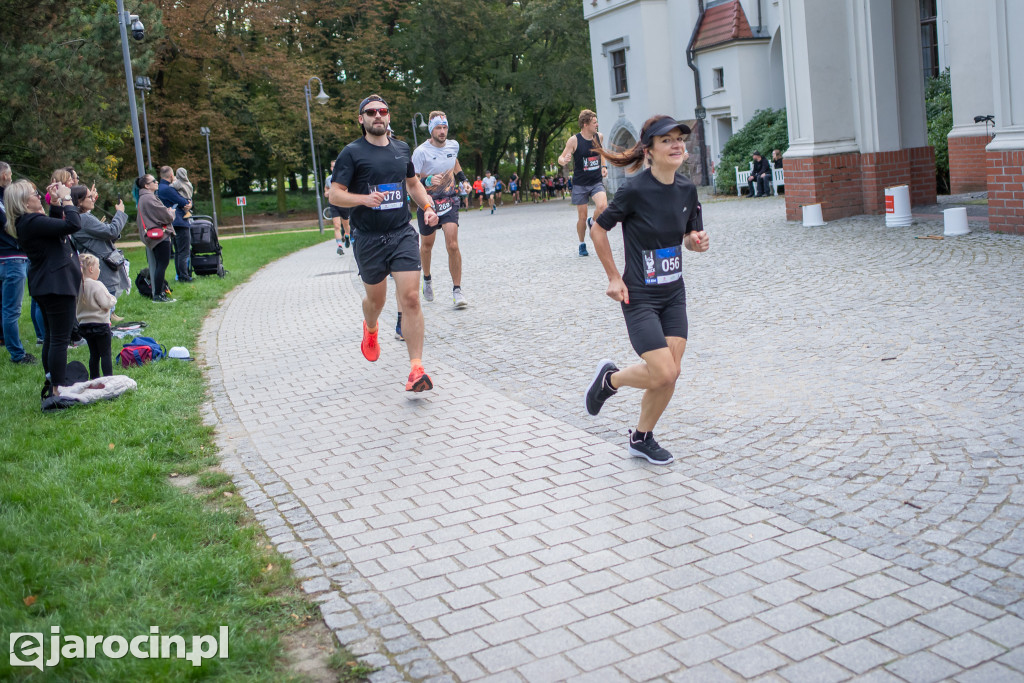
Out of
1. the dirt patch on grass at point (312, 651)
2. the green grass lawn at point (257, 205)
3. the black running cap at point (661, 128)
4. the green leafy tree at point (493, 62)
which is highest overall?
the green leafy tree at point (493, 62)

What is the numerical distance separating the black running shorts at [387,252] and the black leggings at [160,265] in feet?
26.1

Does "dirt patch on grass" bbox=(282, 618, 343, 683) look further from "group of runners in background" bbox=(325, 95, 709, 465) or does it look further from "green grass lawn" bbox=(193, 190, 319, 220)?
"green grass lawn" bbox=(193, 190, 319, 220)

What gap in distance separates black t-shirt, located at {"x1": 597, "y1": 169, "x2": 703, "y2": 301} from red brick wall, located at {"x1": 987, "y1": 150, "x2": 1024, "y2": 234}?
902cm

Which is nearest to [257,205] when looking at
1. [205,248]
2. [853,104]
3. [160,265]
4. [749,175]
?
[749,175]

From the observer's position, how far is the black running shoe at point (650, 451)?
18.4ft

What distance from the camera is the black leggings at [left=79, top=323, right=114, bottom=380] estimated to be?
27.8 ft

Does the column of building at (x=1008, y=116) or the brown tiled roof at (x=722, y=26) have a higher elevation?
the brown tiled roof at (x=722, y=26)

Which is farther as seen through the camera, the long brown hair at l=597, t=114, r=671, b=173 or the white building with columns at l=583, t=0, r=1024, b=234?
the white building with columns at l=583, t=0, r=1024, b=234

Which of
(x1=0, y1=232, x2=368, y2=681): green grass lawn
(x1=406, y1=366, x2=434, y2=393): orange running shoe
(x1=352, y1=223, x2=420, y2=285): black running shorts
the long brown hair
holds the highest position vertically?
the long brown hair

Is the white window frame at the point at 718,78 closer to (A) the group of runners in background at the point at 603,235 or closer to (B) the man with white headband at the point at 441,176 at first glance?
(A) the group of runners in background at the point at 603,235

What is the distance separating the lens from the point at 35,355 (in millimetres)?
10359

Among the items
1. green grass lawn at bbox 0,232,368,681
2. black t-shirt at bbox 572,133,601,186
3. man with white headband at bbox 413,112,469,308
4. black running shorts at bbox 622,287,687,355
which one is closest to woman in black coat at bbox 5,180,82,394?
green grass lawn at bbox 0,232,368,681

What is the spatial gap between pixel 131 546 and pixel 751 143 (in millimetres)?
29581

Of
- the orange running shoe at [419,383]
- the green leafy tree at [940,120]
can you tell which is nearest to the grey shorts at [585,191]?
the orange running shoe at [419,383]
